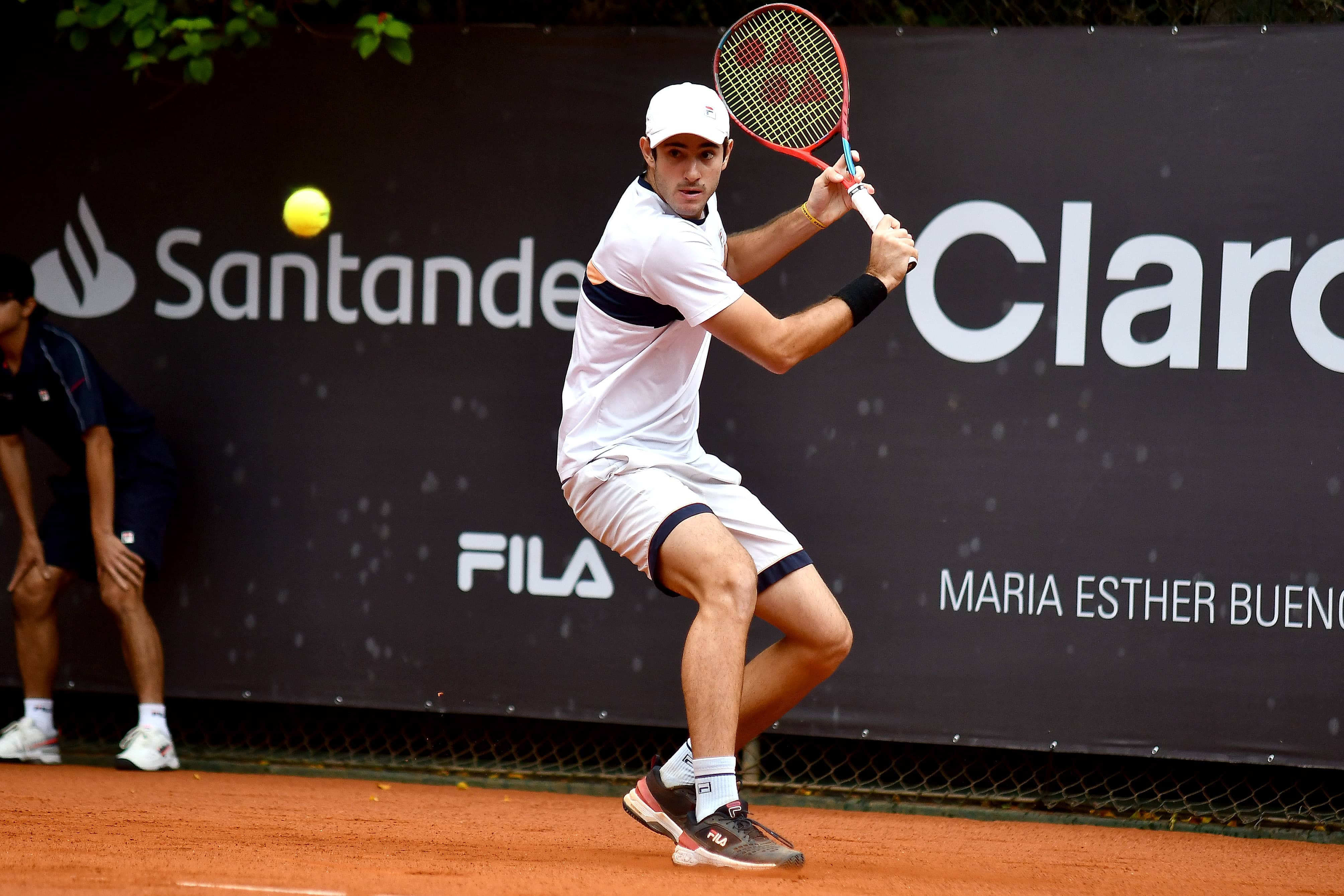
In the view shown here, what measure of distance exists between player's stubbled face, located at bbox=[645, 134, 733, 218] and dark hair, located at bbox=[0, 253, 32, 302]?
2406 millimetres

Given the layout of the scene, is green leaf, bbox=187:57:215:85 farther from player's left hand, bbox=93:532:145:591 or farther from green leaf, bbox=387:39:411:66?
player's left hand, bbox=93:532:145:591

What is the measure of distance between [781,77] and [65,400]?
2.44 meters

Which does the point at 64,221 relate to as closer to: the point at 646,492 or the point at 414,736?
the point at 414,736

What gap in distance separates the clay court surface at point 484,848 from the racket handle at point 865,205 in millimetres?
1426

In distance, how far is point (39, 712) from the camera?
15.8 feet

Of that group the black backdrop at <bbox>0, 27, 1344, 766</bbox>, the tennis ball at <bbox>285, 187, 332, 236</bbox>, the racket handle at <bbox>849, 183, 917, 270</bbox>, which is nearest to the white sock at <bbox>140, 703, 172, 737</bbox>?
the black backdrop at <bbox>0, 27, 1344, 766</bbox>

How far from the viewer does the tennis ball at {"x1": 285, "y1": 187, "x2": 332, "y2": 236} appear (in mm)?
4699

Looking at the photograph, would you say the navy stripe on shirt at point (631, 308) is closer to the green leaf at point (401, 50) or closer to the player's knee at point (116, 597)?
the green leaf at point (401, 50)

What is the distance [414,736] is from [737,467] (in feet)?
4.85

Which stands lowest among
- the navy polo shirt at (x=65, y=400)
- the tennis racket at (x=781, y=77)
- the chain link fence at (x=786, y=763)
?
the chain link fence at (x=786, y=763)

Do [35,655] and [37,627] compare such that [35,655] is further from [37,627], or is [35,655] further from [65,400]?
[65,400]

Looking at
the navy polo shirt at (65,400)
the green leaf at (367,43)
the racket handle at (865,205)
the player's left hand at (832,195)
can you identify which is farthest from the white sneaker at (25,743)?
the racket handle at (865,205)

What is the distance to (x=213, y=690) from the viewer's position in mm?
4871

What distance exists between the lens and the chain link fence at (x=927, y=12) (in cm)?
451
